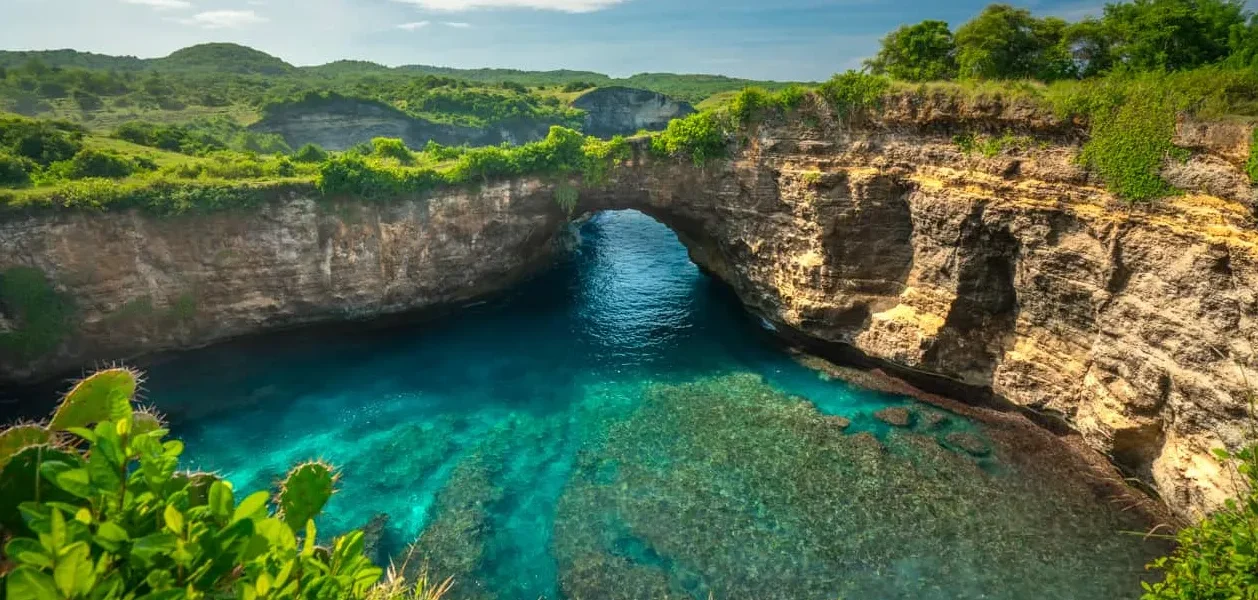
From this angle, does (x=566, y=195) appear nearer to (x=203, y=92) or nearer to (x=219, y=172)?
(x=219, y=172)


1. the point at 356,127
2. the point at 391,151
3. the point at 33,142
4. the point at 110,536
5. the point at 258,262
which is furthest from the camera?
the point at 356,127

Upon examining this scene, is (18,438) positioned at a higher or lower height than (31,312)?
higher

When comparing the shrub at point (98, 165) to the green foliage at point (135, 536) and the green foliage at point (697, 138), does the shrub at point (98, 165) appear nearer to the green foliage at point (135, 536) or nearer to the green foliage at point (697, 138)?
the green foliage at point (697, 138)

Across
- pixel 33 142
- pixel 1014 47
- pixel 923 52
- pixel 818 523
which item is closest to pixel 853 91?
pixel 923 52

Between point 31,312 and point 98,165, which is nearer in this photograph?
point 31,312

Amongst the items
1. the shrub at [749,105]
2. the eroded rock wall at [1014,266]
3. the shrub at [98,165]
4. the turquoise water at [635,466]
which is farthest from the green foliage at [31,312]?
Result: the shrub at [749,105]

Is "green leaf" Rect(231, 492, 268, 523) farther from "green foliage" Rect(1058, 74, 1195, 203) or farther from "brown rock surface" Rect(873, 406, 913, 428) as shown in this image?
"green foliage" Rect(1058, 74, 1195, 203)
